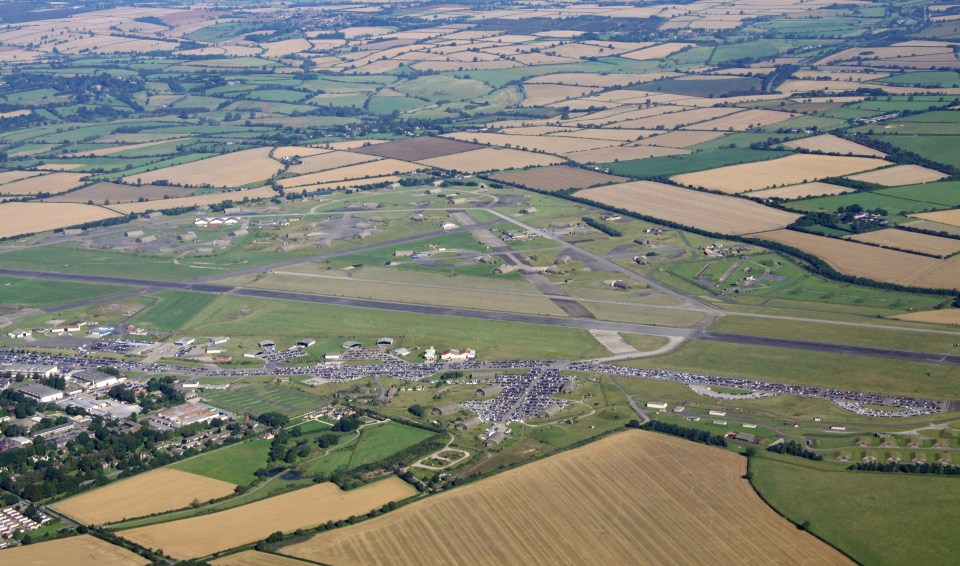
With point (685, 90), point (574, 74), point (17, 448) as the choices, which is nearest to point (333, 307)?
point (17, 448)

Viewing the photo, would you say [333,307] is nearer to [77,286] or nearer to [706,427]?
[77,286]

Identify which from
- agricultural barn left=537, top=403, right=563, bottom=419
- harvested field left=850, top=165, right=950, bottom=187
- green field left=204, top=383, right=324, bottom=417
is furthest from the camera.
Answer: harvested field left=850, top=165, right=950, bottom=187

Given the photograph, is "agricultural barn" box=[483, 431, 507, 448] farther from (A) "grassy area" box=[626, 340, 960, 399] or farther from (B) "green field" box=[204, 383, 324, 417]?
(A) "grassy area" box=[626, 340, 960, 399]

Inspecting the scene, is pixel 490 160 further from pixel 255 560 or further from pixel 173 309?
pixel 255 560

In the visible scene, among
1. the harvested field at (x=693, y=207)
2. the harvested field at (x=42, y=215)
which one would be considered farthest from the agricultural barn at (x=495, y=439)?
the harvested field at (x=42, y=215)

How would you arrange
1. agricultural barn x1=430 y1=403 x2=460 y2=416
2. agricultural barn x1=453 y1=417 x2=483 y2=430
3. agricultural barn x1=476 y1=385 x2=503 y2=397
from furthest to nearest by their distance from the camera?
agricultural barn x1=476 y1=385 x2=503 y2=397 → agricultural barn x1=430 y1=403 x2=460 y2=416 → agricultural barn x1=453 y1=417 x2=483 y2=430

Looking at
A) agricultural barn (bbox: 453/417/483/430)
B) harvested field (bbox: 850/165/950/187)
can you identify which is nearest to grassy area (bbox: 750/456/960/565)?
agricultural barn (bbox: 453/417/483/430)

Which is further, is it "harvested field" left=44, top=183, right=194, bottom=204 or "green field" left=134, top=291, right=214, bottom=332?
"harvested field" left=44, top=183, right=194, bottom=204
